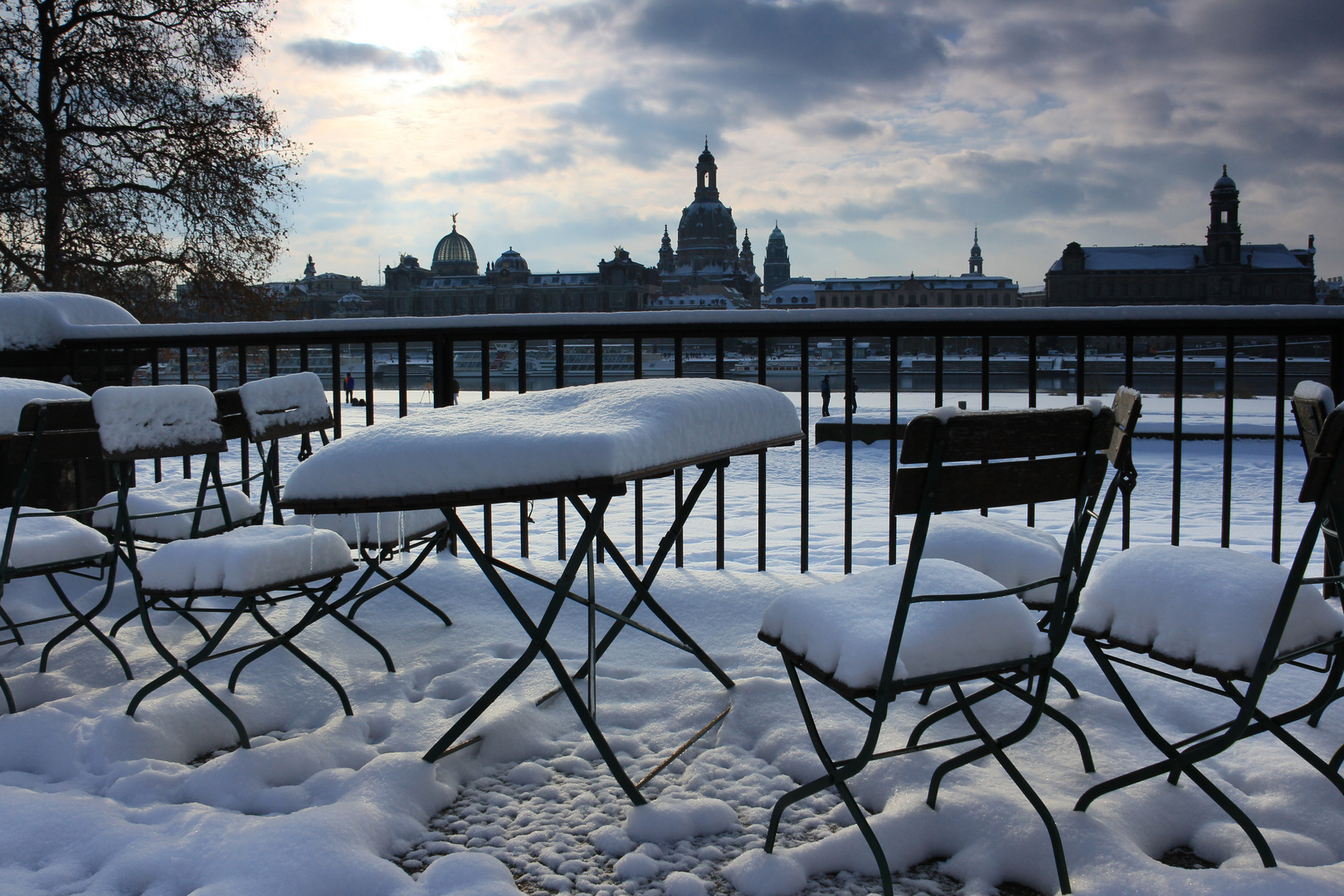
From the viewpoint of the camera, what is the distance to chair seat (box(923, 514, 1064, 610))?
2213mm

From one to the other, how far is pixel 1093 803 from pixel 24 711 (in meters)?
2.55

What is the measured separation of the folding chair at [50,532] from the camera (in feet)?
7.95

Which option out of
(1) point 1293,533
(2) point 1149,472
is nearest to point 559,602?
(1) point 1293,533

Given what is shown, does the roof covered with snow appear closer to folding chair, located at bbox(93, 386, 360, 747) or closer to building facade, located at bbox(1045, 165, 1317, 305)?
building facade, located at bbox(1045, 165, 1317, 305)

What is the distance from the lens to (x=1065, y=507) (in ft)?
23.2

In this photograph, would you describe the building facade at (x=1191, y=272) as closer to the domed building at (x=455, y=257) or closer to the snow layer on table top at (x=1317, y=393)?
the domed building at (x=455, y=257)

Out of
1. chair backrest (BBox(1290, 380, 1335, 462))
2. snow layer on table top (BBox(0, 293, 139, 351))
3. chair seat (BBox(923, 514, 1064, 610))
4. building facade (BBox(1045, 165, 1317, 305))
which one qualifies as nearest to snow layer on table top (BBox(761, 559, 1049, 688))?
chair seat (BBox(923, 514, 1064, 610))

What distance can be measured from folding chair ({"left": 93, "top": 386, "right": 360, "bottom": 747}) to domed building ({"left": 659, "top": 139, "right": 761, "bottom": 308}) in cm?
11187

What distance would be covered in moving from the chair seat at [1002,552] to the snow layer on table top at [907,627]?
0.50 meters

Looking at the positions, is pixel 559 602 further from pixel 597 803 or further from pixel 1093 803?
pixel 1093 803

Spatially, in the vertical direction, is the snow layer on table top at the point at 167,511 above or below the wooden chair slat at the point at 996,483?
below

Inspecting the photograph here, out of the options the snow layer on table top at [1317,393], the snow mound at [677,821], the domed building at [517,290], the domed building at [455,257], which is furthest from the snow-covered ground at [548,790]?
the domed building at [455,257]

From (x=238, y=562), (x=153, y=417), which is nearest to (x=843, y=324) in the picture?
(x=238, y=562)

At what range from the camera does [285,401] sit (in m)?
2.89
